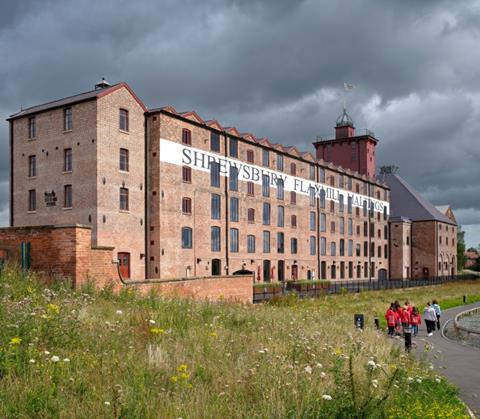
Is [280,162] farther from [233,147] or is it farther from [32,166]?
[32,166]

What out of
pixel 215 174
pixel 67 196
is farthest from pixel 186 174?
pixel 67 196

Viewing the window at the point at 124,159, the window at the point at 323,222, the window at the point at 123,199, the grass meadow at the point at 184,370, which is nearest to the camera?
the grass meadow at the point at 184,370

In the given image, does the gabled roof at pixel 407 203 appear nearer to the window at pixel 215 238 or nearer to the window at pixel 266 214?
the window at pixel 266 214

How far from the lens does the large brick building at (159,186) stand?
30.2 meters

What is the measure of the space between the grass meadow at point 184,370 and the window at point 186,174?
946 inches

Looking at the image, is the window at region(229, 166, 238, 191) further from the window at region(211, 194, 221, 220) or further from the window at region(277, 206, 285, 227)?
the window at region(277, 206, 285, 227)

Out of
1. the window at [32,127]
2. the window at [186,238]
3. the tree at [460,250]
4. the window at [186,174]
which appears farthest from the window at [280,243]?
the tree at [460,250]

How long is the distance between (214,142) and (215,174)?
7.89 feet

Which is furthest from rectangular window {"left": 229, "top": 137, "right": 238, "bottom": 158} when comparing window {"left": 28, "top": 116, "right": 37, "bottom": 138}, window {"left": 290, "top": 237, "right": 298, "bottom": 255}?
window {"left": 28, "top": 116, "right": 37, "bottom": 138}

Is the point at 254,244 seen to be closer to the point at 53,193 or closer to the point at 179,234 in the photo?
the point at 179,234

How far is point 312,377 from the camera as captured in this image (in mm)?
7301

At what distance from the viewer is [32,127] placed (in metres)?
33.4

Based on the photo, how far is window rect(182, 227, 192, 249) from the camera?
3425 centimetres

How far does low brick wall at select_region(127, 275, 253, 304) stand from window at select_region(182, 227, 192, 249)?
351 inches
